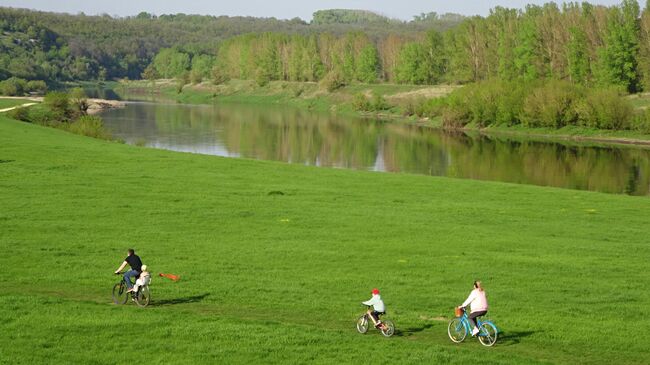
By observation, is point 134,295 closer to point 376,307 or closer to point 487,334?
point 376,307

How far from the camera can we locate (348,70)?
196 meters

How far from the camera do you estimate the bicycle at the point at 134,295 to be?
2308cm

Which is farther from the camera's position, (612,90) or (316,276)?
(612,90)

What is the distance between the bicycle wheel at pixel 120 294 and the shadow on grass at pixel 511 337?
10.2 m

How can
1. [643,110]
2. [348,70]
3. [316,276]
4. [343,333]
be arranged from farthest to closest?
1. [348,70]
2. [643,110]
3. [316,276]
4. [343,333]

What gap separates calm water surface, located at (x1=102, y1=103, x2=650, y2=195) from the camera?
71.9 metres

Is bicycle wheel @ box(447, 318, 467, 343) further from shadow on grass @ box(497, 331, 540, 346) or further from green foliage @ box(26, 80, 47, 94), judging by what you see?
green foliage @ box(26, 80, 47, 94)

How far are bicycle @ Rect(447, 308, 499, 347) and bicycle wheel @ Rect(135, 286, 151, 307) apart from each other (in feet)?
27.2

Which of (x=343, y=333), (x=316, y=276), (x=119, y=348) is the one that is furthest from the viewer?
(x=316, y=276)

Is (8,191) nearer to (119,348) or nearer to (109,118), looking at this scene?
(119,348)

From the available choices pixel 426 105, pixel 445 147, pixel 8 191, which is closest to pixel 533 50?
pixel 426 105

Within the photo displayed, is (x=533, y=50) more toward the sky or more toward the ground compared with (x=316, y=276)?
more toward the sky

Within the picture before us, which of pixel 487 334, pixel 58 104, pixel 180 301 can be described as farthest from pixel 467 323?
pixel 58 104

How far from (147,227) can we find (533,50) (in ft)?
388
